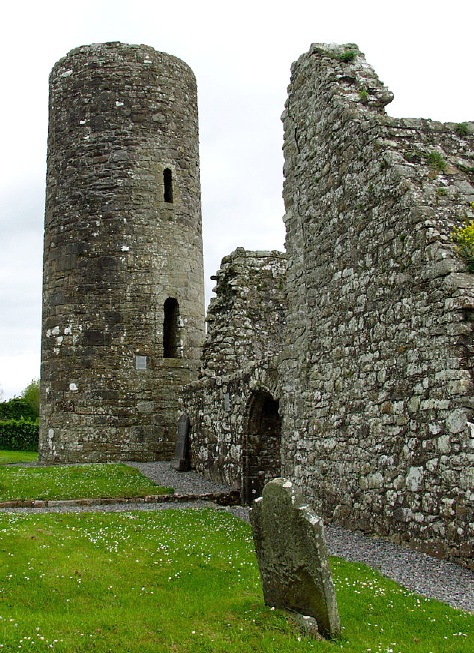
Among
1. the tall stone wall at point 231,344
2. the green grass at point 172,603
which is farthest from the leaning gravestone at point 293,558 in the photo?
the tall stone wall at point 231,344

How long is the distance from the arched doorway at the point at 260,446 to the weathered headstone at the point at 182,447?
4320mm

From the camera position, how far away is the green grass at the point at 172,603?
532cm

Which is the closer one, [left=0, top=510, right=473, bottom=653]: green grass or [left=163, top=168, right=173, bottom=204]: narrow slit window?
[left=0, top=510, right=473, bottom=653]: green grass

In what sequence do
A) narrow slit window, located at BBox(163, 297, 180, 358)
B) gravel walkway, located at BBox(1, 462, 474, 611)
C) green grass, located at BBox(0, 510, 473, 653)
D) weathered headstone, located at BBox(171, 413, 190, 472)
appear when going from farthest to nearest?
narrow slit window, located at BBox(163, 297, 180, 358)
weathered headstone, located at BBox(171, 413, 190, 472)
gravel walkway, located at BBox(1, 462, 474, 611)
green grass, located at BBox(0, 510, 473, 653)

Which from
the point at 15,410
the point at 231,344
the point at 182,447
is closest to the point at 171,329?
the point at 182,447

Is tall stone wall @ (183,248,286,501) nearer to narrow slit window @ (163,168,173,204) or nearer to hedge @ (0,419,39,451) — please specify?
narrow slit window @ (163,168,173,204)

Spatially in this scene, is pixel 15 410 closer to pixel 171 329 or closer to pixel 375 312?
pixel 171 329

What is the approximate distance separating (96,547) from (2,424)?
86.8 feet

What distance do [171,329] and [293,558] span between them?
51.1 feet

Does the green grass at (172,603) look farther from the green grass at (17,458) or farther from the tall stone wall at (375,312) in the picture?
the green grass at (17,458)

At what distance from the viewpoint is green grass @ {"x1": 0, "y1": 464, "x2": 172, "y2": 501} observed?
44.5ft

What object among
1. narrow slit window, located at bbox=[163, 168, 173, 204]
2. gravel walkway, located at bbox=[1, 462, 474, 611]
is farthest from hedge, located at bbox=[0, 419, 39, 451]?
gravel walkway, located at bbox=[1, 462, 474, 611]

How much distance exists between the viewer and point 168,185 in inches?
842

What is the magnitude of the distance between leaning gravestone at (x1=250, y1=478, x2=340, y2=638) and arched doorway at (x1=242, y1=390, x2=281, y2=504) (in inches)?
293
